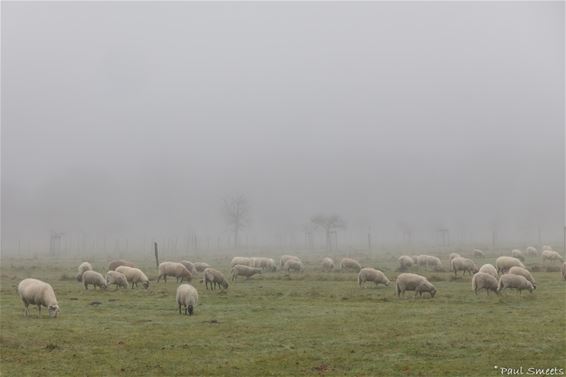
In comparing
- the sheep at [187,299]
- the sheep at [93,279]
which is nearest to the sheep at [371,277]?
the sheep at [187,299]

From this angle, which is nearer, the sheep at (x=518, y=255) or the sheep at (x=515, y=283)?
the sheep at (x=515, y=283)

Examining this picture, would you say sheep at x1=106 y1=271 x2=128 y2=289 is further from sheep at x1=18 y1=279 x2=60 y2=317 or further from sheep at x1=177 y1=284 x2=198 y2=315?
sheep at x1=177 y1=284 x2=198 y2=315

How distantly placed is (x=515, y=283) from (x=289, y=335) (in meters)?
17.9

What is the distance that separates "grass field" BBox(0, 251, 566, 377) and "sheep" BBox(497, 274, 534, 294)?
0.65 m

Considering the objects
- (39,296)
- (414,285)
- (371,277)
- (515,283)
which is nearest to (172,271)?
(39,296)

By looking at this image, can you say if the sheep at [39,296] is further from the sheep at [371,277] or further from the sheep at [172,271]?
the sheep at [371,277]

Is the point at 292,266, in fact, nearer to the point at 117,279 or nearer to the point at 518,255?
the point at 117,279

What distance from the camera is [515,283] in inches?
1198

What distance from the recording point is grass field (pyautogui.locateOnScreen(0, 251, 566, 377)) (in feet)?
52.6

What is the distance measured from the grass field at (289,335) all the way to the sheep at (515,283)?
2.13 feet

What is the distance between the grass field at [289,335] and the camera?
16.0m

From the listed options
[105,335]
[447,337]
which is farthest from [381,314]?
[105,335]

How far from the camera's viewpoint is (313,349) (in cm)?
1836

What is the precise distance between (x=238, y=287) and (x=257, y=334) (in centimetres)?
1717
